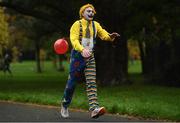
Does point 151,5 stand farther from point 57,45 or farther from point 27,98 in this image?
point 57,45

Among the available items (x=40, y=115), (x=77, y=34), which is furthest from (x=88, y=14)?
(x=40, y=115)

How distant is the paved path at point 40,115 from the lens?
10398 millimetres

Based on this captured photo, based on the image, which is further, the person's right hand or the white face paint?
the white face paint

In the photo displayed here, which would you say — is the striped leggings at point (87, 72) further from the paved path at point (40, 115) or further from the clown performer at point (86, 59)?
the paved path at point (40, 115)

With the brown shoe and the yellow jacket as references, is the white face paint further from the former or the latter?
the brown shoe

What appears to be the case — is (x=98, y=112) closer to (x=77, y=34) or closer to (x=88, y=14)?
(x=77, y=34)

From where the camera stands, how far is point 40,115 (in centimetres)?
1105

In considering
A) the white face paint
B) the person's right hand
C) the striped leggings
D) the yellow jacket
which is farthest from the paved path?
the white face paint

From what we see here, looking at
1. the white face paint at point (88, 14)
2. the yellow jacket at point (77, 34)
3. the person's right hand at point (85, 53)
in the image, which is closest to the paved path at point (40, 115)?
the person's right hand at point (85, 53)

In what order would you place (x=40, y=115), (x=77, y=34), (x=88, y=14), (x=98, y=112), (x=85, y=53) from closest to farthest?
(x=85, y=53)
(x=98, y=112)
(x=77, y=34)
(x=88, y=14)
(x=40, y=115)

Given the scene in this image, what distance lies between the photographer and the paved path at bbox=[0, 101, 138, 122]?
10398 millimetres

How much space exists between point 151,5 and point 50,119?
11210 millimetres

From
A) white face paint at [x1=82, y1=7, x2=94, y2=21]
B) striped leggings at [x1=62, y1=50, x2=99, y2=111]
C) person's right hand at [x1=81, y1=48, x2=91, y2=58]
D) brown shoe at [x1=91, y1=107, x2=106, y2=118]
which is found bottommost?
brown shoe at [x1=91, y1=107, x2=106, y2=118]

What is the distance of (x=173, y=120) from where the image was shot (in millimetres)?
10688
